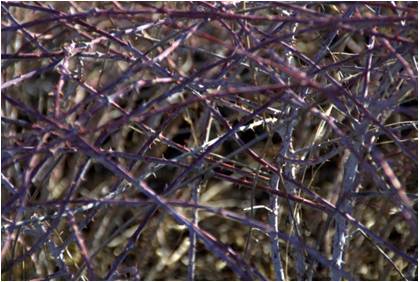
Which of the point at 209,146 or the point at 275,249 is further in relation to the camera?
the point at 275,249

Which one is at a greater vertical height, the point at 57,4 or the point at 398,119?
the point at 57,4

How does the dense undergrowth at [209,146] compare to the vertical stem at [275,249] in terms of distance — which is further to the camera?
the vertical stem at [275,249]

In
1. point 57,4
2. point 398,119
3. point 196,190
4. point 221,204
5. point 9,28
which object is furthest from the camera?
point 221,204

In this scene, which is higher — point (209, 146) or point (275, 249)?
point (209, 146)

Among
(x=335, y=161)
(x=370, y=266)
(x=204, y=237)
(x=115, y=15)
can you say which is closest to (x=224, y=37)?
(x=335, y=161)

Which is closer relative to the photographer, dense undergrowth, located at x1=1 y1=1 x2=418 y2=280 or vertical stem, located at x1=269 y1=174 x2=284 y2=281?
Result: dense undergrowth, located at x1=1 y1=1 x2=418 y2=280

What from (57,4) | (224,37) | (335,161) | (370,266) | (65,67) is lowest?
(370,266)

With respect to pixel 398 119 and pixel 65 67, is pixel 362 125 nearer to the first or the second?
pixel 65 67

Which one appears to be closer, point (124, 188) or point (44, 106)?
point (124, 188)
